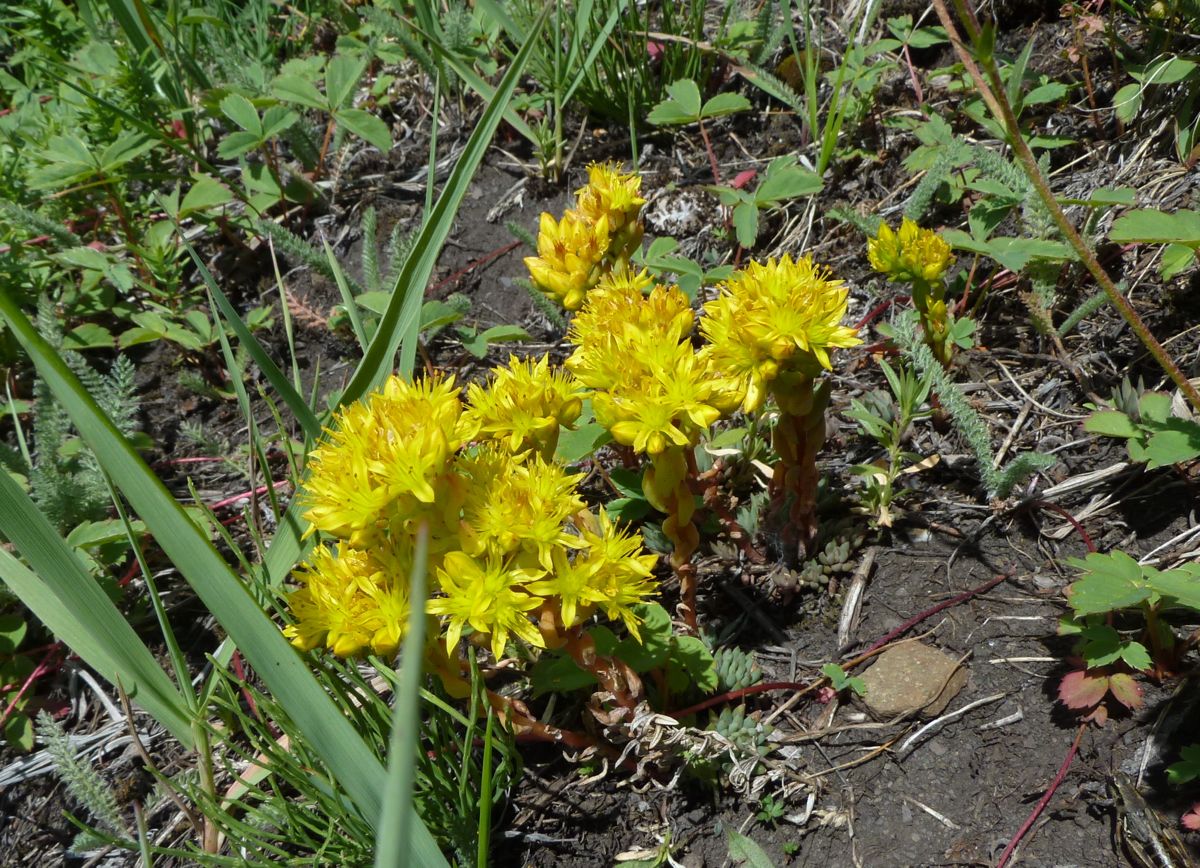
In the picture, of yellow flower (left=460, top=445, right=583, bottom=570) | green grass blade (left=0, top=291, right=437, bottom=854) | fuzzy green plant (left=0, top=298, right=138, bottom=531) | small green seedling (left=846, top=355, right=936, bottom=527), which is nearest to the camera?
green grass blade (left=0, top=291, right=437, bottom=854)

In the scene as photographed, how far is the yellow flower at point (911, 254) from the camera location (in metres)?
2.06

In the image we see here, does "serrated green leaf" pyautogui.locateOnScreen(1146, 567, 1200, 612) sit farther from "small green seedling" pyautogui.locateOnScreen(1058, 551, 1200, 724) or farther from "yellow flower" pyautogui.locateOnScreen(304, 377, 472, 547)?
"yellow flower" pyautogui.locateOnScreen(304, 377, 472, 547)

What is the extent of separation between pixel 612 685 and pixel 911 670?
624 millimetres

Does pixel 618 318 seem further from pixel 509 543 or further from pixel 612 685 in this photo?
pixel 612 685

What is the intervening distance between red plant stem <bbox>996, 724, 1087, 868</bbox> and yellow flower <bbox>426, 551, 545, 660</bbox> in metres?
0.90

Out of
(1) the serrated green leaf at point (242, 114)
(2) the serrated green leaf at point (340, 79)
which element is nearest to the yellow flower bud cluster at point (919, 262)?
(2) the serrated green leaf at point (340, 79)

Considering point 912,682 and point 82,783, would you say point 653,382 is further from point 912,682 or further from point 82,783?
point 82,783

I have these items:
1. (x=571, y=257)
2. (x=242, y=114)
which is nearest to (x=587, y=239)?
(x=571, y=257)

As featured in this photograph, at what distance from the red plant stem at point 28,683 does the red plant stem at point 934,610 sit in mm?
2013

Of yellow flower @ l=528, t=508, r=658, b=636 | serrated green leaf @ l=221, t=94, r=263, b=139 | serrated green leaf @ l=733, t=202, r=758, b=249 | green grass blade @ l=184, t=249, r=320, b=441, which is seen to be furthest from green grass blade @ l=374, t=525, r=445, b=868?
serrated green leaf @ l=221, t=94, r=263, b=139

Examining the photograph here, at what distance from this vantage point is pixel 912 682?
1783mm

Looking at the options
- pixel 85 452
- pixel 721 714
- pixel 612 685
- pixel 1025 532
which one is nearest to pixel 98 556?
pixel 85 452

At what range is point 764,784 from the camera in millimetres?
1709

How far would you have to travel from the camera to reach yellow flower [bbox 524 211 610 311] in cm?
196
